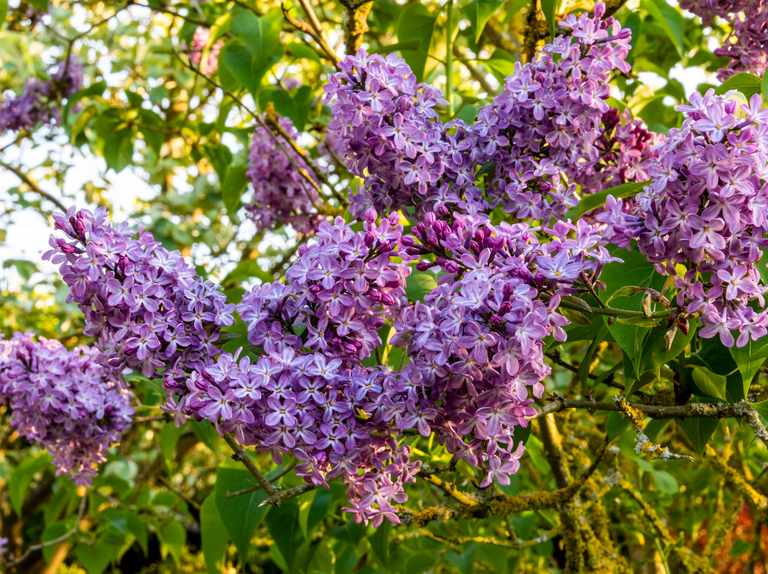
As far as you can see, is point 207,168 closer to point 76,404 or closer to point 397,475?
point 76,404

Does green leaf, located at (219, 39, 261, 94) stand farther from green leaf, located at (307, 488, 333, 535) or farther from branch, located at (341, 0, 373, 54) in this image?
green leaf, located at (307, 488, 333, 535)

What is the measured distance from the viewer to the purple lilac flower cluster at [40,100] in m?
3.22

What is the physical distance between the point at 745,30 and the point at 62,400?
1.26 m

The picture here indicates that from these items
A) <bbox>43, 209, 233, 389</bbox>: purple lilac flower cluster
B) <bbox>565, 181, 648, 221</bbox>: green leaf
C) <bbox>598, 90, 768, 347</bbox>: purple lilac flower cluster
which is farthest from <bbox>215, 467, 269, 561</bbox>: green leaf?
<bbox>598, 90, 768, 347</bbox>: purple lilac flower cluster

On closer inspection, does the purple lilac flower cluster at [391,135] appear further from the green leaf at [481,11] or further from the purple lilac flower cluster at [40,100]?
the purple lilac flower cluster at [40,100]

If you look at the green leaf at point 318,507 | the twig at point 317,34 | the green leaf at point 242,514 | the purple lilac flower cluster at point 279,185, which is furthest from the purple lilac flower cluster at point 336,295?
the purple lilac flower cluster at point 279,185

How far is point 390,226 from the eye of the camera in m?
1.00

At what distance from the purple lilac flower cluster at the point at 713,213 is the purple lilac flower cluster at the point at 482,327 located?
7 cm

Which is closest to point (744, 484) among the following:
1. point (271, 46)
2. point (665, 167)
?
point (665, 167)

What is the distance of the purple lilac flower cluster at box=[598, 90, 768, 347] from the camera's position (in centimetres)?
85

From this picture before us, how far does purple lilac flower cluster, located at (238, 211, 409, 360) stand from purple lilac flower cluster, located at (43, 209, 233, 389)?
0.07 metres

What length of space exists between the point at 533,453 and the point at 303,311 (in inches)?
32.4

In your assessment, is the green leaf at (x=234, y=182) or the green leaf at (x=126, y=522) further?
the green leaf at (x=126, y=522)

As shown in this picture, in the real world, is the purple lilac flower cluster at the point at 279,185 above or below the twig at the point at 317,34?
below
